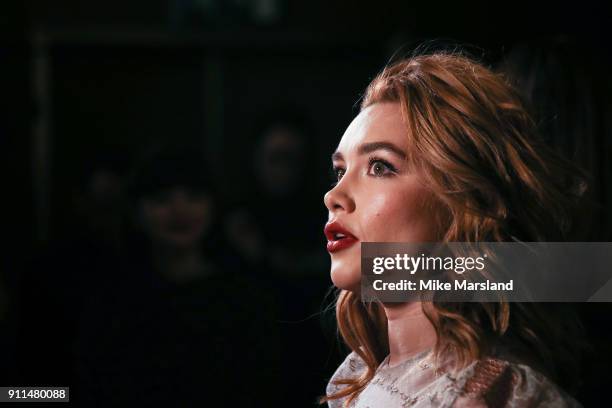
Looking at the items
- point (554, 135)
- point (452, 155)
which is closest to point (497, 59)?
point (554, 135)

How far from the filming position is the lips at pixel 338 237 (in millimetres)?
629

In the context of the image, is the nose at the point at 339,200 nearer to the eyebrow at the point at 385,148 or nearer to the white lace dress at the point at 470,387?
the eyebrow at the point at 385,148

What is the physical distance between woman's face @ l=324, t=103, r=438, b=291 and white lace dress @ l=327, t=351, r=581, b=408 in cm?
9

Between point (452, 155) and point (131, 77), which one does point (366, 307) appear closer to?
point (452, 155)

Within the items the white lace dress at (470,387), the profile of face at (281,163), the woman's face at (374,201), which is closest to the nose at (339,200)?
the woman's face at (374,201)

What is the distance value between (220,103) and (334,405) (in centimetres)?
172

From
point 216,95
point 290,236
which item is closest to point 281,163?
point 290,236

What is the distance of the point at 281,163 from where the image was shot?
103 cm

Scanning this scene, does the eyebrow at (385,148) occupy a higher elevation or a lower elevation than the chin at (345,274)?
higher

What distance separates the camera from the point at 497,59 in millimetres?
884

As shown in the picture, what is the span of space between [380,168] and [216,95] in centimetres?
173

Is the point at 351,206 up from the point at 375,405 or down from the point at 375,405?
up

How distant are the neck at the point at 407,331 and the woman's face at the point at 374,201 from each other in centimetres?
5

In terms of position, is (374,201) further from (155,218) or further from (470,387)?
(155,218)
